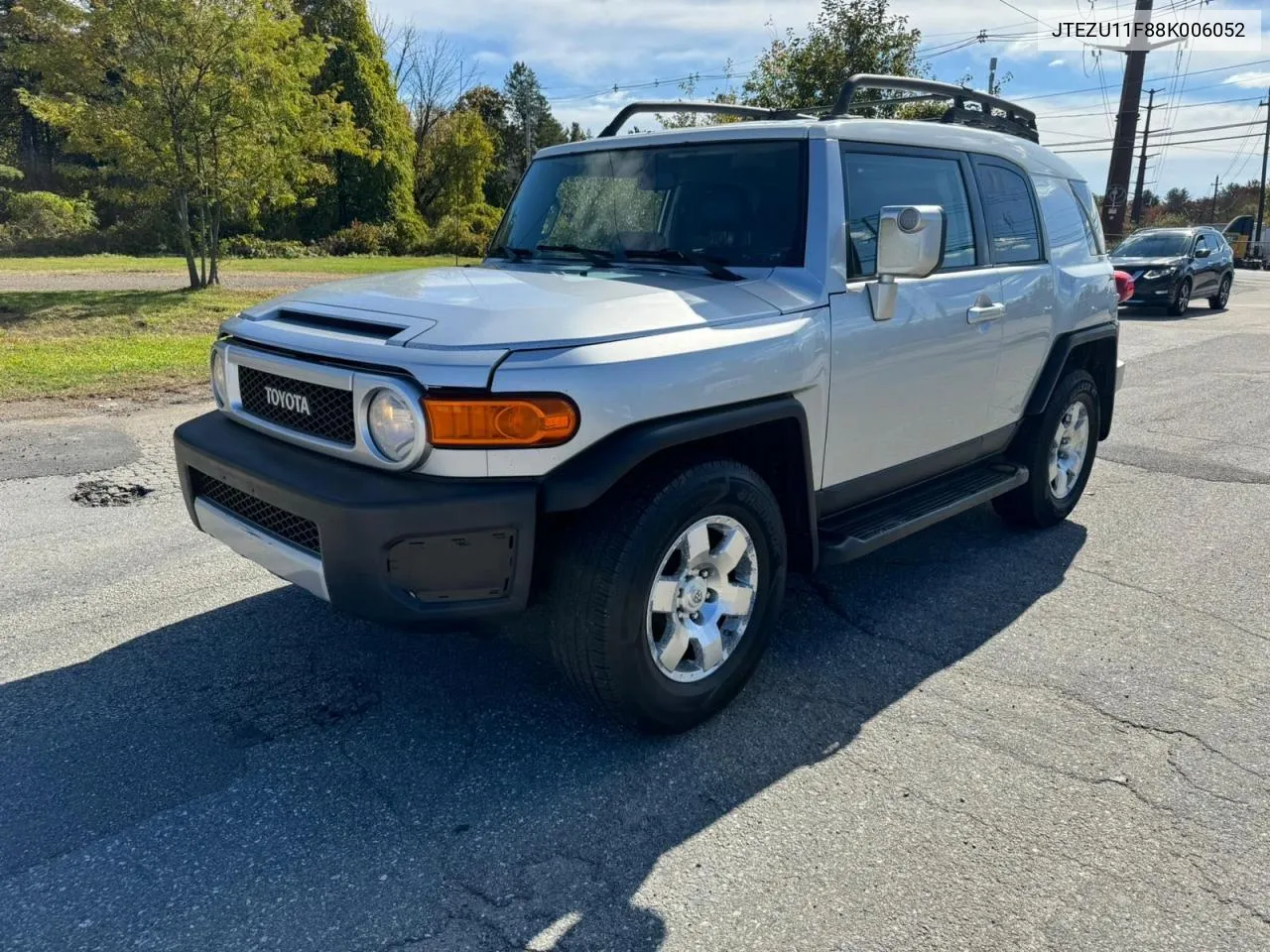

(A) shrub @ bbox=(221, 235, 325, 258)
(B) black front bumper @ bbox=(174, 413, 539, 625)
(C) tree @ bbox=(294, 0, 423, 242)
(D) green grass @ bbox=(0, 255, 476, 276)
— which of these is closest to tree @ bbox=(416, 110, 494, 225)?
(C) tree @ bbox=(294, 0, 423, 242)

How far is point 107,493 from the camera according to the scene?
18.4 feet

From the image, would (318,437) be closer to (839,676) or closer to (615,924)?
(615,924)

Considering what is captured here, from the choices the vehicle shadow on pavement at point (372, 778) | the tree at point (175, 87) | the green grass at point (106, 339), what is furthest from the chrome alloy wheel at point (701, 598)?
the tree at point (175, 87)

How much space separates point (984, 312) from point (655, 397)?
2064 millimetres

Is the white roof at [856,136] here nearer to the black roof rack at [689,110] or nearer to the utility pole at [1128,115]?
the black roof rack at [689,110]

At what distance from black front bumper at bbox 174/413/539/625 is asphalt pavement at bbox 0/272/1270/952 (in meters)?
0.61

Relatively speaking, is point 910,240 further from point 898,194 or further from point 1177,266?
point 1177,266

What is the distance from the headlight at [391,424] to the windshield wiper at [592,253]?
1419 mm

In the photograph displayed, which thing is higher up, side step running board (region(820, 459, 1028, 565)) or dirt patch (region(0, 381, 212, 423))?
side step running board (region(820, 459, 1028, 565))

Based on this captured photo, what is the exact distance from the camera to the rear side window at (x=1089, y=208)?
532 cm

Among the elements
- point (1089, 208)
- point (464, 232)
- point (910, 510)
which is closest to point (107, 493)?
point (910, 510)

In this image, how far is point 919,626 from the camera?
13.2 feet

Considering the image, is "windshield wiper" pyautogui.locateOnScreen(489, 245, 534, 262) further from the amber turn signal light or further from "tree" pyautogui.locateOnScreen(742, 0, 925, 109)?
"tree" pyautogui.locateOnScreen(742, 0, 925, 109)

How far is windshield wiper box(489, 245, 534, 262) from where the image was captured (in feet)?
14.0
